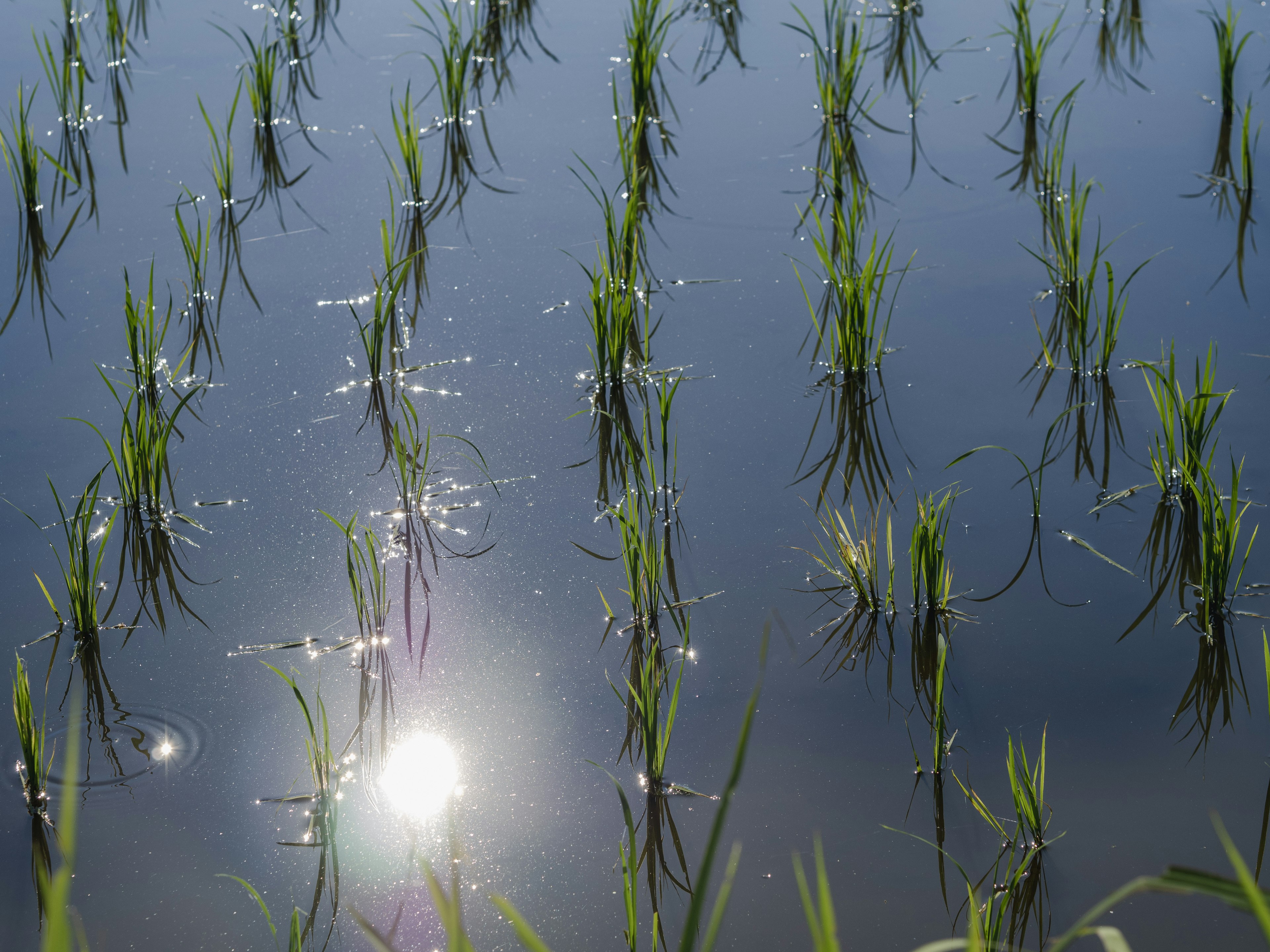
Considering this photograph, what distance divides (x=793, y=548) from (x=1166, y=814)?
0.73m

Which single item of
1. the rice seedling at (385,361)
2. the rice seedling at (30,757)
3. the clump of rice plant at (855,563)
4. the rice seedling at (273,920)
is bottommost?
the rice seedling at (273,920)

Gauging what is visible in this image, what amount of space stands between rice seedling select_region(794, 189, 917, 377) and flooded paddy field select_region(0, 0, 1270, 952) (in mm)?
15

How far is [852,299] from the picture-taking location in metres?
2.25

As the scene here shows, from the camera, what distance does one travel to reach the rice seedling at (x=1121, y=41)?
3.54 meters

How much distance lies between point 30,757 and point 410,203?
1.94 m

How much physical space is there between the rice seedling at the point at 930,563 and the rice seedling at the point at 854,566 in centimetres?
5

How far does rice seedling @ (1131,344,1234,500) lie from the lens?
1859 mm

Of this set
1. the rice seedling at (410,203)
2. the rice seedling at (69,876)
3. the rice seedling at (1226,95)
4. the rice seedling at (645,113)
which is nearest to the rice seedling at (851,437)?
the rice seedling at (645,113)

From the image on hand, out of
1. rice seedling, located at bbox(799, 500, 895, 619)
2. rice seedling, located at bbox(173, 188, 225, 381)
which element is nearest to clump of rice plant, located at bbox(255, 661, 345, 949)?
rice seedling, located at bbox(799, 500, 895, 619)

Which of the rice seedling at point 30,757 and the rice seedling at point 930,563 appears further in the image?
the rice seedling at point 930,563

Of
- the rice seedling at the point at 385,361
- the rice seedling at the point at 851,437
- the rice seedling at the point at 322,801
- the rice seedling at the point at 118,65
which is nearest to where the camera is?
the rice seedling at the point at 322,801

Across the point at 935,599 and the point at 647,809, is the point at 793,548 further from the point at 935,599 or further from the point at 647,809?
the point at 647,809

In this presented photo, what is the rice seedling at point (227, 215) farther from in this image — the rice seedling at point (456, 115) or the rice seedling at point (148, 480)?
the rice seedling at point (456, 115)

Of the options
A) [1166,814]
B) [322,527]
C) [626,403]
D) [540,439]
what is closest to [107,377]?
[322,527]
